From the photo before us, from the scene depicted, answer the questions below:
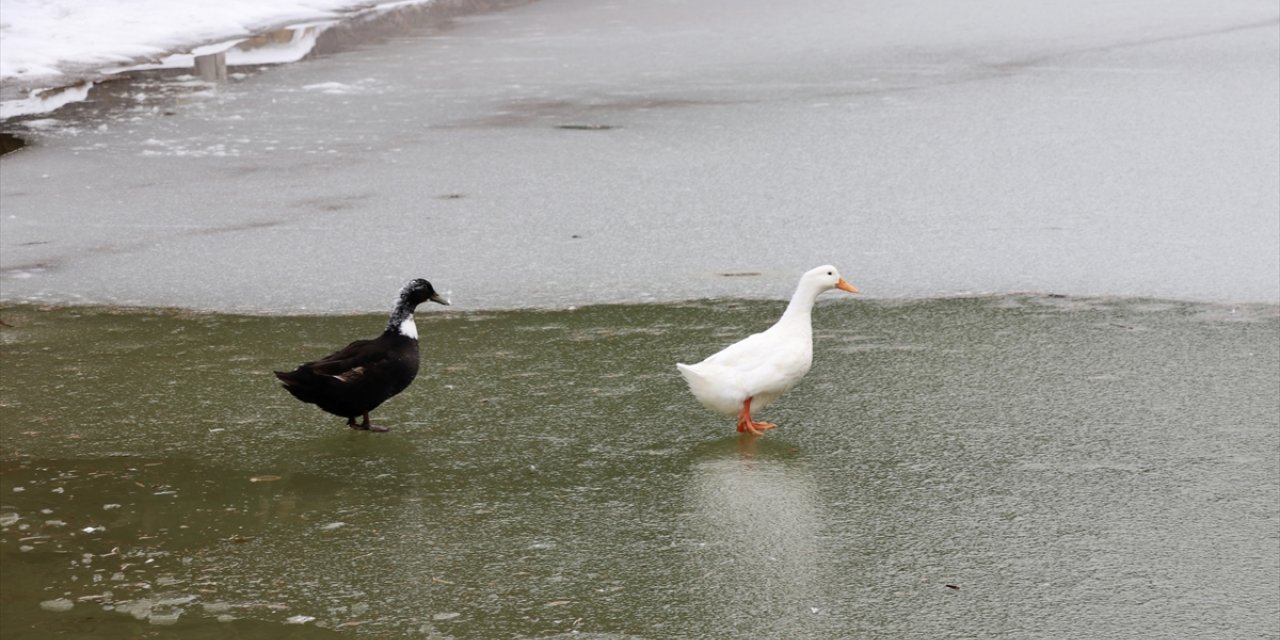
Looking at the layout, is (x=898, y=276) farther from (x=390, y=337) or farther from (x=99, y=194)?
(x=99, y=194)

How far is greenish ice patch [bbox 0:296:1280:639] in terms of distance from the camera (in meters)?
3.17

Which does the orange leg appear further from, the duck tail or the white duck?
the duck tail

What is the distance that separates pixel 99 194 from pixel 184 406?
3.44m

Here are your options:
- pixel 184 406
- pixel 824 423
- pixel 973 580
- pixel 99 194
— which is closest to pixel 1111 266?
pixel 824 423

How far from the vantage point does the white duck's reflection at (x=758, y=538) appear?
3129 mm

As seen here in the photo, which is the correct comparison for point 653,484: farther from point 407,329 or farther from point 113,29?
point 113,29

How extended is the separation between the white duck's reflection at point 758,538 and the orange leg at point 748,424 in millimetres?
24

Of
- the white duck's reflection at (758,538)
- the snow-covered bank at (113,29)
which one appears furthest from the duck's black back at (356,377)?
the snow-covered bank at (113,29)

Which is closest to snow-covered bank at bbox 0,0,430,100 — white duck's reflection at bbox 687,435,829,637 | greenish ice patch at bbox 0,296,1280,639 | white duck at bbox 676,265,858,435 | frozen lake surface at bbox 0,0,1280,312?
frozen lake surface at bbox 0,0,1280,312

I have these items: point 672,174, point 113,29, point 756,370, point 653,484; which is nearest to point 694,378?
point 756,370

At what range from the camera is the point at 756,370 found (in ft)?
13.9

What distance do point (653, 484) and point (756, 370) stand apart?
1.80 ft

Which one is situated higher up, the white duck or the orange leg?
the white duck

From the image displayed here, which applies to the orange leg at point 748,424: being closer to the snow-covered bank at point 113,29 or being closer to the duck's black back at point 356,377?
the duck's black back at point 356,377
